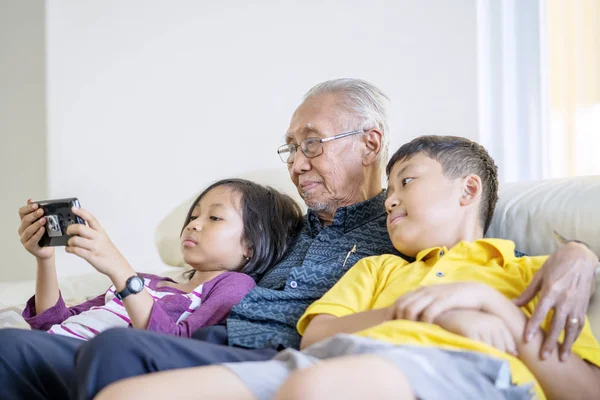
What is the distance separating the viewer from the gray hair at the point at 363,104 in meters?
1.82

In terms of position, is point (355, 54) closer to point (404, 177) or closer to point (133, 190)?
point (133, 190)

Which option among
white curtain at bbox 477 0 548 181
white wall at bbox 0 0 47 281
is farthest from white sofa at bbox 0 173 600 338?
white wall at bbox 0 0 47 281

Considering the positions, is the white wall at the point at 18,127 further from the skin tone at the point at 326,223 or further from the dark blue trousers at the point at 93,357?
the dark blue trousers at the point at 93,357

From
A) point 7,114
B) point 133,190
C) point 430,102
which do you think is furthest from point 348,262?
point 7,114

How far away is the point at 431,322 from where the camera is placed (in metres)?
1.05

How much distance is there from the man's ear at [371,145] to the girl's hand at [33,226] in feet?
2.77

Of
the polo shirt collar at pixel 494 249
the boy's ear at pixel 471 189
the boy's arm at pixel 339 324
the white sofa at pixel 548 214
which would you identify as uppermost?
the boy's ear at pixel 471 189

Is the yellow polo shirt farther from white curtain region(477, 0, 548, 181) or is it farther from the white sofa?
white curtain region(477, 0, 548, 181)

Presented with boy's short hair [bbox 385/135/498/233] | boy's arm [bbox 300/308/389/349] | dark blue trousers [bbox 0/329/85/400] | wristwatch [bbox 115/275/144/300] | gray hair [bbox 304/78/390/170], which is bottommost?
dark blue trousers [bbox 0/329/85/400]

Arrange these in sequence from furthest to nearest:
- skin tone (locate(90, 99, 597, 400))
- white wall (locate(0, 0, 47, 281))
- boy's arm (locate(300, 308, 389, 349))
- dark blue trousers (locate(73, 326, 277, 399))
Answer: white wall (locate(0, 0, 47, 281)), boy's arm (locate(300, 308, 389, 349)), dark blue trousers (locate(73, 326, 277, 399)), skin tone (locate(90, 99, 597, 400))

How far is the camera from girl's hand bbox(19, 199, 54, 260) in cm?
152

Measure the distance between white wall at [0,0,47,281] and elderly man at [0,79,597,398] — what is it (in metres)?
1.65

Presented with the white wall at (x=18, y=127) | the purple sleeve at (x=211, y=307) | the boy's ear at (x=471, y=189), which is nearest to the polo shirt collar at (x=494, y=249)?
the boy's ear at (x=471, y=189)

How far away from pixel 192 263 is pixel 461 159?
29.8 inches
